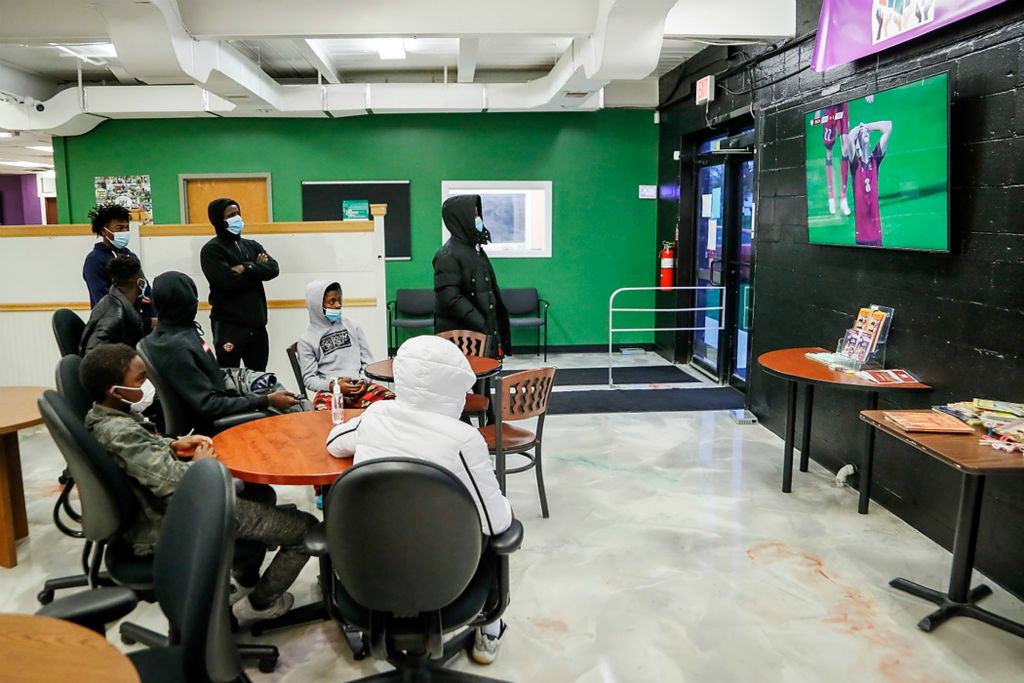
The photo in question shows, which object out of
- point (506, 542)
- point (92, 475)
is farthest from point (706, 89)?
point (92, 475)

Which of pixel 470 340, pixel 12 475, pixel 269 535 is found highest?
pixel 470 340

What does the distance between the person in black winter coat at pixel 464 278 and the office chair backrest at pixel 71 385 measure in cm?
193

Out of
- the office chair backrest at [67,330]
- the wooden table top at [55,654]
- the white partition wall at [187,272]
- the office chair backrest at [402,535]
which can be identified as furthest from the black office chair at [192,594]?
the white partition wall at [187,272]

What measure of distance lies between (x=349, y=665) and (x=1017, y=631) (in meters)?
2.28

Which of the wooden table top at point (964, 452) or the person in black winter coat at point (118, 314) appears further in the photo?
the person in black winter coat at point (118, 314)

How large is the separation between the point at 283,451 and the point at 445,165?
6131 mm

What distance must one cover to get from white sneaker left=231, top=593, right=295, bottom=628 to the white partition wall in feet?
9.85

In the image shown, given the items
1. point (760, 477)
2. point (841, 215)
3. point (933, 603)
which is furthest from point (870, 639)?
point (841, 215)

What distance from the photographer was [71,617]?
155 cm

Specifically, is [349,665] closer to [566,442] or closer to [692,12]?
[566,442]

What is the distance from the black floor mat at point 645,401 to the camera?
5898mm

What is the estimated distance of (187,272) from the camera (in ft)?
18.4

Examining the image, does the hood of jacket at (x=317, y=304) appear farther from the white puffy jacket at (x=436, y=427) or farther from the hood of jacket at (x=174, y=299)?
the white puffy jacket at (x=436, y=427)

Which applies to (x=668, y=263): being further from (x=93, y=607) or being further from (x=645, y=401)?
(x=93, y=607)
